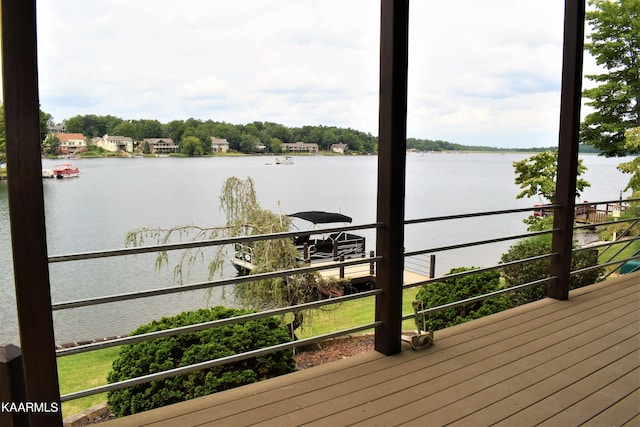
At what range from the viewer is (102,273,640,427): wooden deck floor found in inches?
73.1

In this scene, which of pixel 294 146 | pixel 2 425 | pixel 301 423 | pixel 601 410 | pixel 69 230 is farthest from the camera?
pixel 69 230

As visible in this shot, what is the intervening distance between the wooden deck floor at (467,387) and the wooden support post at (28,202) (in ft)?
1.28

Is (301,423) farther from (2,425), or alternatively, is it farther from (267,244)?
(267,244)

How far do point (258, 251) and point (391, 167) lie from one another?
3.69 metres

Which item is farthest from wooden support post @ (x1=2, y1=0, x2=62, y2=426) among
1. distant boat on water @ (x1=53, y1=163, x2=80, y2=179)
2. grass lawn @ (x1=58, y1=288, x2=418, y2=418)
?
distant boat on water @ (x1=53, y1=163, x2=80, y2=179)

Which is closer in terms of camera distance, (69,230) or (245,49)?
(69,230)

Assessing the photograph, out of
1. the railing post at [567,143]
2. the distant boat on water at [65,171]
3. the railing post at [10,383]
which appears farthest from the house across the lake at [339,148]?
the distant boat on water at [65,171]

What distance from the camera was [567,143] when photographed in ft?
10.6

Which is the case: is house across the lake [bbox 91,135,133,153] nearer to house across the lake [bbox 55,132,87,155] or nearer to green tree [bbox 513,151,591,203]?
house across the lake [bbox 55,132,87,155]

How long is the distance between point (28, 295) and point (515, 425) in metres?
1.85

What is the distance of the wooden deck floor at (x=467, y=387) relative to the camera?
6.09 feet

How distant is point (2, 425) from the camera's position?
1.13m

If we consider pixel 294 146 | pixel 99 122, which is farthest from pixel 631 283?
pixel 99 122

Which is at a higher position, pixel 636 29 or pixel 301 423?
pixel 636 29
